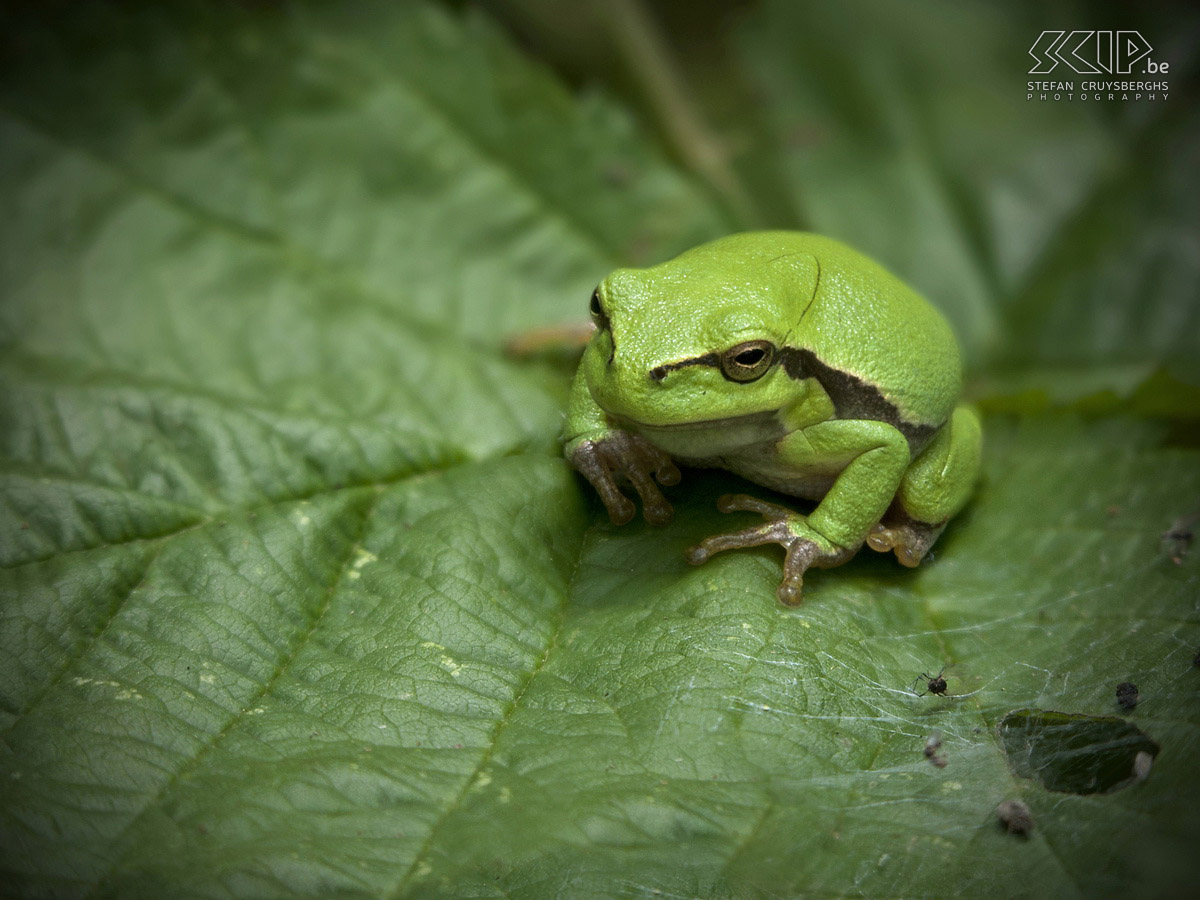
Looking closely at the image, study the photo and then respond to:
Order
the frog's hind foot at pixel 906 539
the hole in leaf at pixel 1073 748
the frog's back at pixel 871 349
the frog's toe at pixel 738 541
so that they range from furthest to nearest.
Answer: the frog's hind foot at pixel 906 539, the frog's back at pixel 871 349, the frog's toe at pixel 738 541, the hole in leaf at pixel 1073 748

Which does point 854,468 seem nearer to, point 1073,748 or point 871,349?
point 871,349

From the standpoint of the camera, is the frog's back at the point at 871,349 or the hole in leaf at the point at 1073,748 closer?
the hole in leaf at the point at 1073,748

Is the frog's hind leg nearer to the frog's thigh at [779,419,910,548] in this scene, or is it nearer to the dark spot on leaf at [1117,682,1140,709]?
the frog's thigh at [779,419,910,548]

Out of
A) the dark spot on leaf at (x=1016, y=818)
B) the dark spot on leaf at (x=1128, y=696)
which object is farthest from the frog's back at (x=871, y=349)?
the dark spot on leaf at (x=1016, y=818)

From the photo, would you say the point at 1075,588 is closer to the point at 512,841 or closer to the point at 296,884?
the point at 512,841

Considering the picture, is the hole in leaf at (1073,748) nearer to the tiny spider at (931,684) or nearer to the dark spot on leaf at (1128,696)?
the dark spot on leaf at (1128,696)
